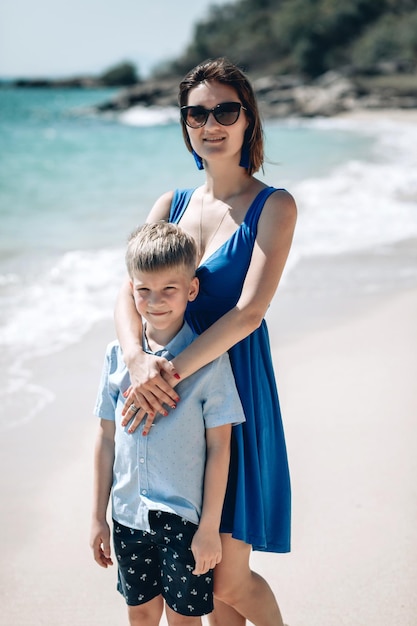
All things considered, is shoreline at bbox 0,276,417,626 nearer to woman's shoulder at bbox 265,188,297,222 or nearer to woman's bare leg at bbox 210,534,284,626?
Result: woman's bare leg at bbox 210,534,284,626

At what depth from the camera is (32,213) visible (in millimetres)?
11773

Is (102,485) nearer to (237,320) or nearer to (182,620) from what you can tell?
(182,620)

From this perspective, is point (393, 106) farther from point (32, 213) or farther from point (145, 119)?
point (32, 213)

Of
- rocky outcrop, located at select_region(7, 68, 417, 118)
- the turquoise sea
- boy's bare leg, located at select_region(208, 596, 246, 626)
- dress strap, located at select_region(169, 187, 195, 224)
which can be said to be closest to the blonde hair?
dress strap, located at select_region(169, 187, 195, 224)

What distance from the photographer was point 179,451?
6.95 feet

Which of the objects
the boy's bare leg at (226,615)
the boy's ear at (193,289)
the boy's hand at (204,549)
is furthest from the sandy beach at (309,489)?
the boy's ear at (193,289)

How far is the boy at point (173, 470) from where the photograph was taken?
6.89 ft

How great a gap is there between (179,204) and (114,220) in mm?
8485

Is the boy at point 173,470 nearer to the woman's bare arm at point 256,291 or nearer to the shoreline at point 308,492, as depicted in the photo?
the woman's bare arm at point 256,291

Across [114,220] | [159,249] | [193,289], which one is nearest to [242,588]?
[193,289]

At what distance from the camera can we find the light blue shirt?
6.93ft

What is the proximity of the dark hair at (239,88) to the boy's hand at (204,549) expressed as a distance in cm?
125

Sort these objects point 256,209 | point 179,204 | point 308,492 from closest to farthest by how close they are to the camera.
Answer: point 256,209
point 179,204
point 308,492

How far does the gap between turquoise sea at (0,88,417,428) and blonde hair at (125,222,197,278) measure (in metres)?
0.95
